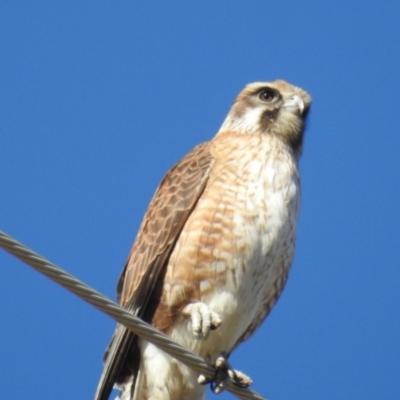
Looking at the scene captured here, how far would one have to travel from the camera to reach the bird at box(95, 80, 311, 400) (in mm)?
5590

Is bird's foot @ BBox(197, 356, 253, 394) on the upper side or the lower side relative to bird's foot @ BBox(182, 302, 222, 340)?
lower

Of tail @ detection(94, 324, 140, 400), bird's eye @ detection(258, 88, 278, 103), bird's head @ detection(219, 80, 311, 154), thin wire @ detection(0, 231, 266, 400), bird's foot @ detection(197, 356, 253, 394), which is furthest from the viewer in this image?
bird's eye @ detection(258, 88, 278, 103)

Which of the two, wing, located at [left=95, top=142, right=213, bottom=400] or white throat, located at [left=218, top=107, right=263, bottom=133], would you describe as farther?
white throat, located at [left=218, top=107, right=263, bottom=133]

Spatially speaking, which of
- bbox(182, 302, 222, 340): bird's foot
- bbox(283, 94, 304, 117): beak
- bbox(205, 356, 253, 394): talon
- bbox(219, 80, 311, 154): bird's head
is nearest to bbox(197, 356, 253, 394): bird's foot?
bbox(205, 356, 253, 394): talon

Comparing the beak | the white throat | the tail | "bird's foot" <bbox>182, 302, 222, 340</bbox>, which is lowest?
the tail

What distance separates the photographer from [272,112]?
265 inches

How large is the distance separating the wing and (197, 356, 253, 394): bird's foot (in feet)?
1.67

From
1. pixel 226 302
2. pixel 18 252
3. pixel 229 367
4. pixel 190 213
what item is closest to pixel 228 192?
pixel 190 213

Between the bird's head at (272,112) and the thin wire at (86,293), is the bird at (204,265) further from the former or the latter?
the thin wire at (86,293)

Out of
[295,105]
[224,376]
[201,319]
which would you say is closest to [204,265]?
[201,319]

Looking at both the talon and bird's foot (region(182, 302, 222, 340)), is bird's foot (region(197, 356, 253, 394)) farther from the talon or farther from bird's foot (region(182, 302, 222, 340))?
bird's foot (region(182, 302, 222, 340))

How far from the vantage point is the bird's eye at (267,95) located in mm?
6863

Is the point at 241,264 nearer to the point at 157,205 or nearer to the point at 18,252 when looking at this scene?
the point at 157,205

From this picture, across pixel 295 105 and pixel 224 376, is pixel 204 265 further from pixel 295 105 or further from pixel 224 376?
pixel 295 105
